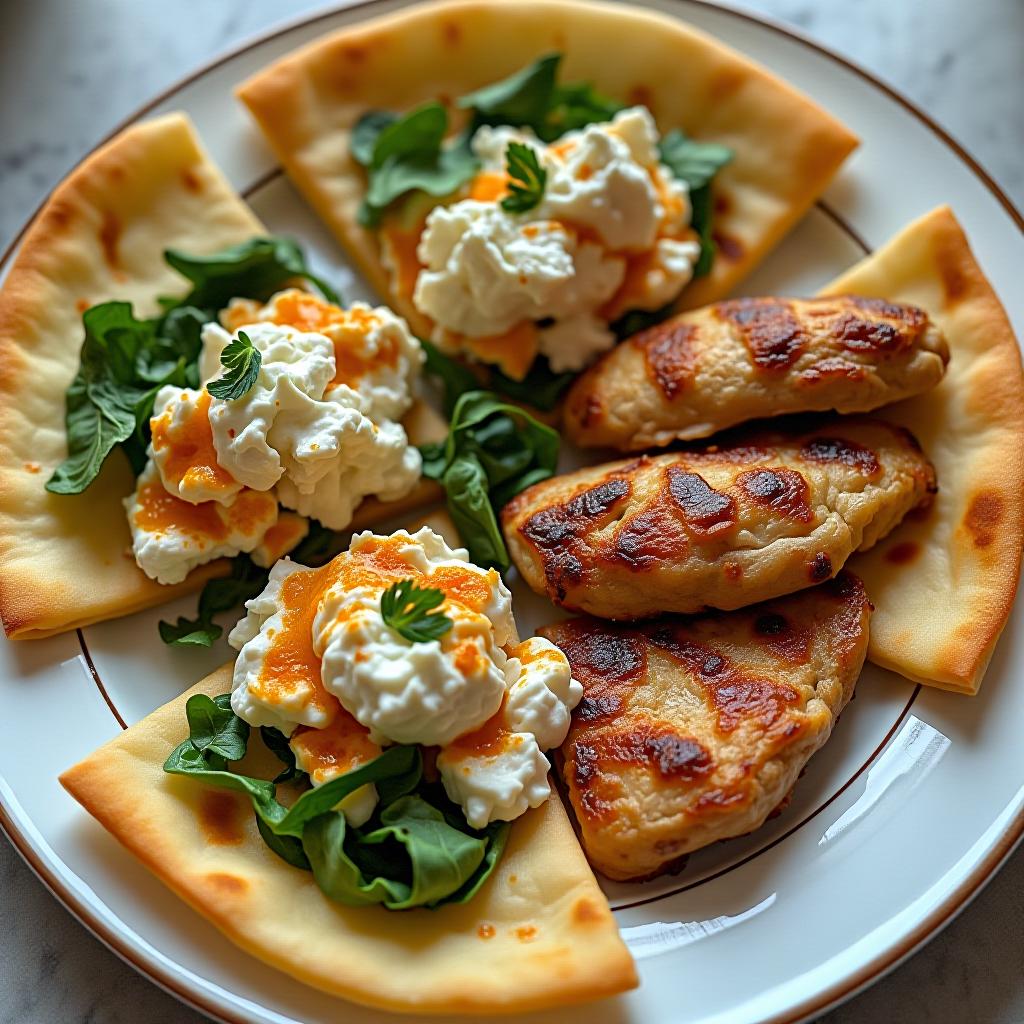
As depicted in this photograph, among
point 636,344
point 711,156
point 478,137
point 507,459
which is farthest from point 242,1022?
point 711,156

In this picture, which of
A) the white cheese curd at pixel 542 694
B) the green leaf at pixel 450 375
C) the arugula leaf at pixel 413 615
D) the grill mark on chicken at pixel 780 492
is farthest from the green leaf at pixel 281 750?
the grill mark on chicken at pixel 780 492

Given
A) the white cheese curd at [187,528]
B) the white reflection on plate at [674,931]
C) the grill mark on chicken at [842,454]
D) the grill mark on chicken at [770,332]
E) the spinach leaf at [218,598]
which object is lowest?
the white reflection on plate at [674,931]

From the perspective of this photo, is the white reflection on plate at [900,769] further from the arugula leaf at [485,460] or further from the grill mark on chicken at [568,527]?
the arugula leaf at [485,460]

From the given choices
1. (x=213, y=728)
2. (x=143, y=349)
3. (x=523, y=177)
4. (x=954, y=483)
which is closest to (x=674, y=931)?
(x=213, y=728)

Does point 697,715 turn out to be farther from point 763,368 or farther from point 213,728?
point 213,728

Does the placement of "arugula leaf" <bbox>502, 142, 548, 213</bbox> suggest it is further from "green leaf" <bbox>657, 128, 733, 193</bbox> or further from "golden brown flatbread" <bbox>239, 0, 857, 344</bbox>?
"green leaf" <bbox>657, 128, 733, 193</bbox>

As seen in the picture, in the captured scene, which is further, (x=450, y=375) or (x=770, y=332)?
(x=450, y=375)
